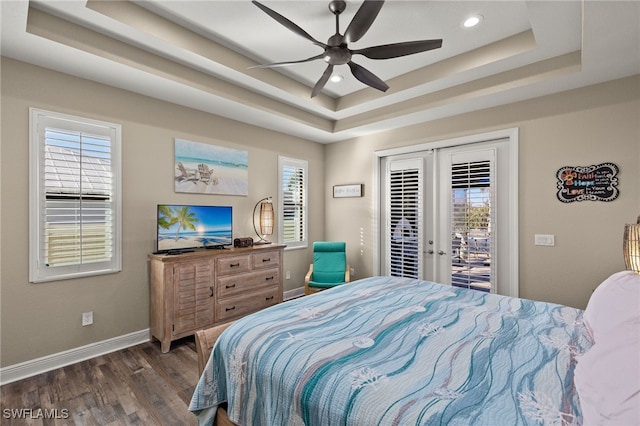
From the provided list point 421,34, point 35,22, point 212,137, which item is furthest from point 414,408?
point 212,137

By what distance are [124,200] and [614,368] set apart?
12.2 feet

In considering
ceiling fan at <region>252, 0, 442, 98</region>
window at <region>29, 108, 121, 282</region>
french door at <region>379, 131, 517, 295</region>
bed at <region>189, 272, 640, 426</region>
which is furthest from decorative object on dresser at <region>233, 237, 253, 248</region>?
ceiling fan at <region>252, 0, 442, 98</region>

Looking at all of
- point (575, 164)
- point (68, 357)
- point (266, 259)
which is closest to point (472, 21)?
point (575, 164)

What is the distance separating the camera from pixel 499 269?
355 cm

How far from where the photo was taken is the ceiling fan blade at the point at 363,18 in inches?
70.0

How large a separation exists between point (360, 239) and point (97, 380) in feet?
11.8

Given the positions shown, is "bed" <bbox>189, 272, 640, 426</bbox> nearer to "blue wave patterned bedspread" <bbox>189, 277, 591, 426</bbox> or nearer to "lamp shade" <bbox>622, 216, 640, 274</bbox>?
"blue wave patterned bedspread" <bbox>189, 277, 591, 426</bbox>

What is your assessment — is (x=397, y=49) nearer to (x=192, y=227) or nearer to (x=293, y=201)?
(x=192, y=227)

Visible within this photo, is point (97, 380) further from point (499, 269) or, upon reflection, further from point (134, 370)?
point (499, 269)

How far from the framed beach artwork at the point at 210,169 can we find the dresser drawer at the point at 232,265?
94 cm

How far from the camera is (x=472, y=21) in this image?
250cm

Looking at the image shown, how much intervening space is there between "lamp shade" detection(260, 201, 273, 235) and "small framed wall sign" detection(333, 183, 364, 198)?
136 cm

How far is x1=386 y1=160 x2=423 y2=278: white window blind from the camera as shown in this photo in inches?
166

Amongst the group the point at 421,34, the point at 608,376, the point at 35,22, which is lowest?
the point at 608,376
